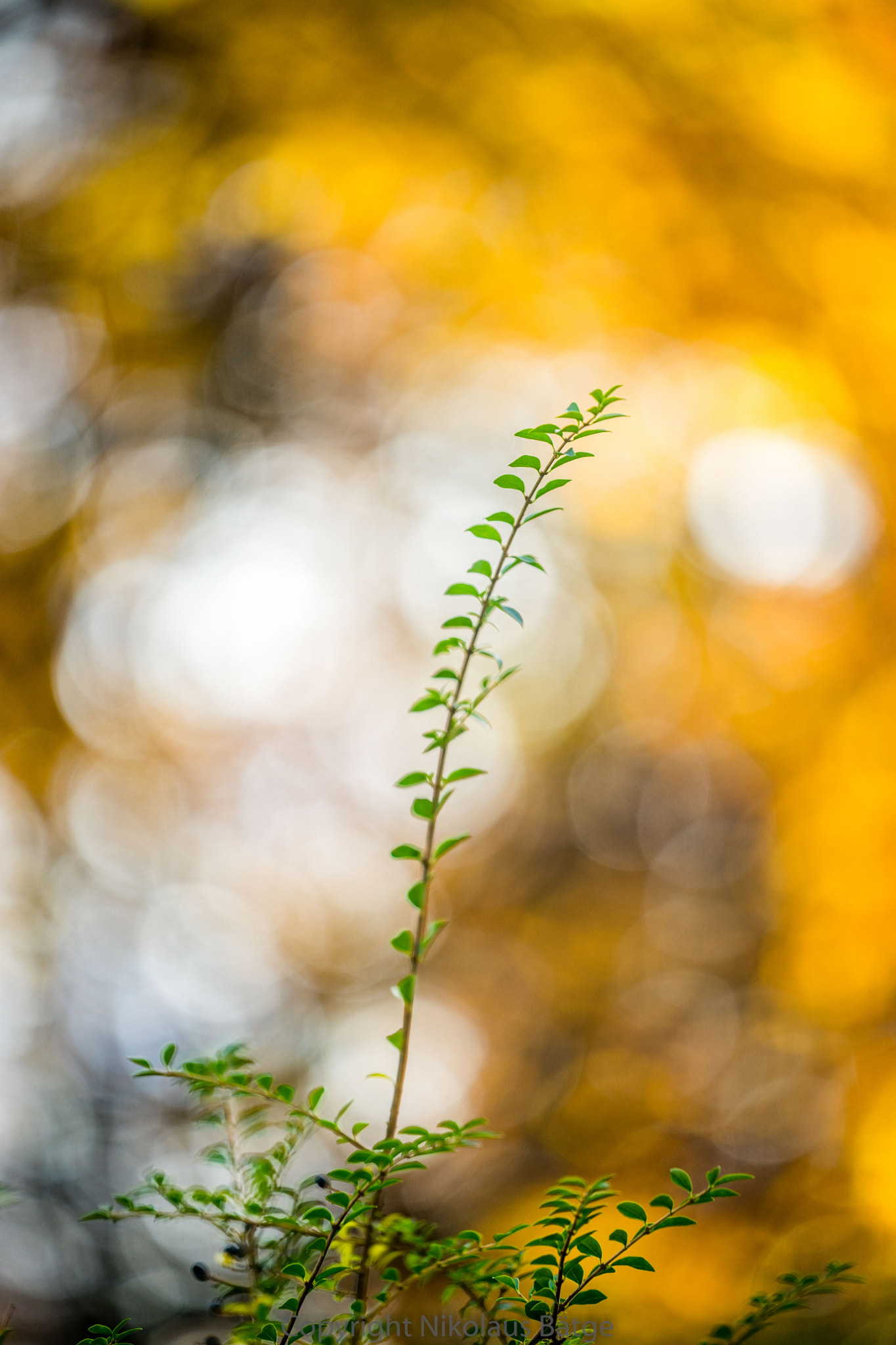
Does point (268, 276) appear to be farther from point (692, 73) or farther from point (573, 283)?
point (692, 73)

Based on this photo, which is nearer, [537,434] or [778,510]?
[537,434]

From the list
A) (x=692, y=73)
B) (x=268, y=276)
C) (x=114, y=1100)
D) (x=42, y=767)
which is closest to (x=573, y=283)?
(x=692, y=73)

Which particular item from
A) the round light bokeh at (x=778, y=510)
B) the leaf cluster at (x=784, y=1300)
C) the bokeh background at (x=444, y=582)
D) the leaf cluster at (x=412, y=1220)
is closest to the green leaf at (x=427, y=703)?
the leaf cluster at (x=412, y=1220)

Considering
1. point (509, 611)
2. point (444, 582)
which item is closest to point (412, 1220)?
point (509, 611)

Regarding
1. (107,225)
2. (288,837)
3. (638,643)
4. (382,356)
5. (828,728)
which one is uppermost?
(107,225)

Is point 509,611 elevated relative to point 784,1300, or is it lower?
elevated

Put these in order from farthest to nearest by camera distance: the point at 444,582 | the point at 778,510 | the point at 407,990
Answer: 1. the point at 444,582
2. the point at 778,510
3. the point at 407,990

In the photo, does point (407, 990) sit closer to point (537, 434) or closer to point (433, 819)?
point (433, 819)
